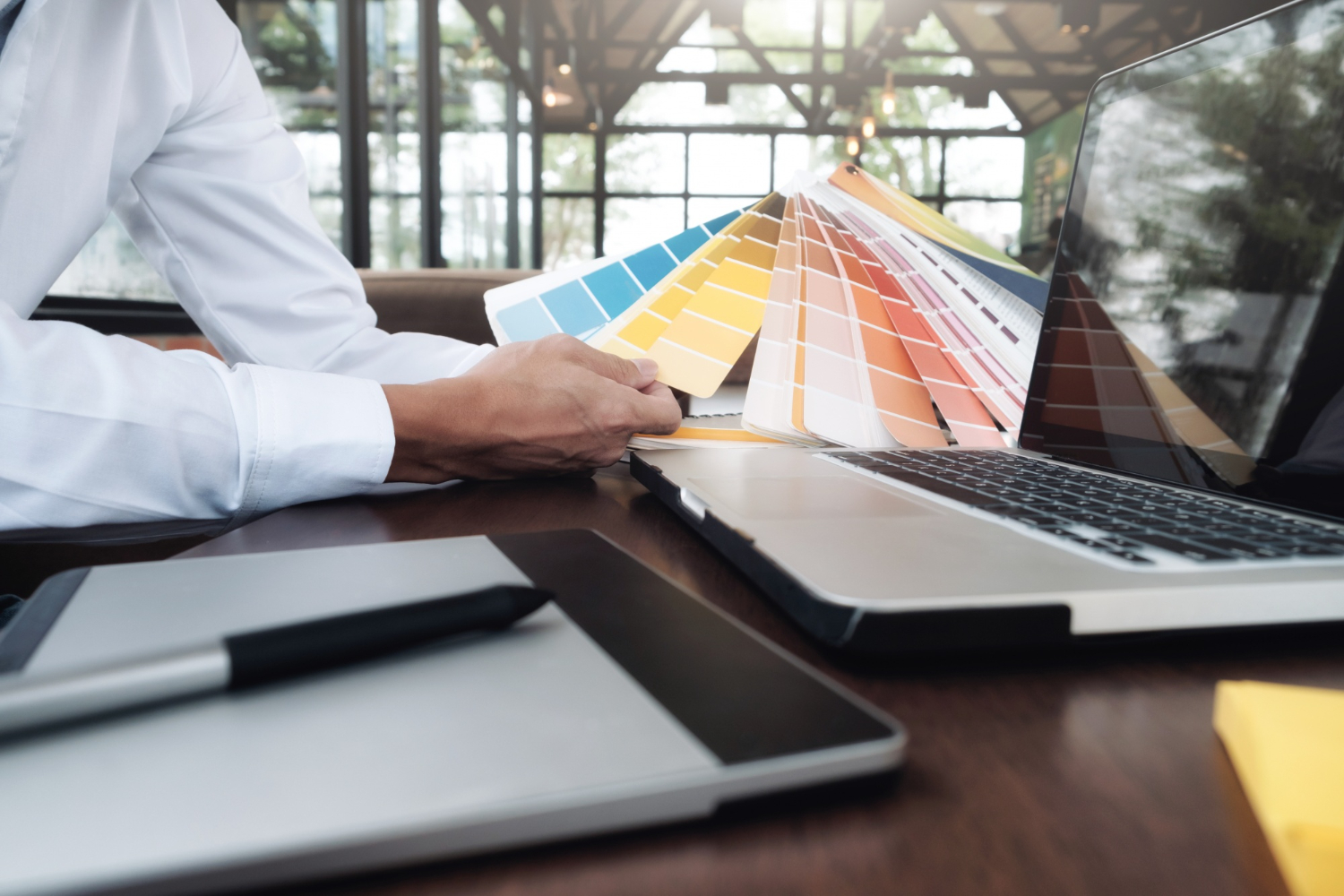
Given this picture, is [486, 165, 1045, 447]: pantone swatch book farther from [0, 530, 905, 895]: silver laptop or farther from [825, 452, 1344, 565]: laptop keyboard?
[0, 530, 905, 895]: silver laptop

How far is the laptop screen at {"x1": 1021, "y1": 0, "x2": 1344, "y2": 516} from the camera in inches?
15.1

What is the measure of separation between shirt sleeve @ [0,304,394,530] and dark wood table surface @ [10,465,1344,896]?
31cm

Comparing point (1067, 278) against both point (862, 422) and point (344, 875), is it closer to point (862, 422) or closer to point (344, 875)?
point (862, 422)

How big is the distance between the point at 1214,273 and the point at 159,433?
560 millimetres

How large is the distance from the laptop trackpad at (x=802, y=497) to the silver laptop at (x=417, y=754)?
15 cm

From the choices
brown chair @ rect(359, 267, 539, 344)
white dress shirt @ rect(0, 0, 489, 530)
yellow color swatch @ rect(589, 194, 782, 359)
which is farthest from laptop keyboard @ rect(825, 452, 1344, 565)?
brown chair @ rect(359, 267, 539, 344)

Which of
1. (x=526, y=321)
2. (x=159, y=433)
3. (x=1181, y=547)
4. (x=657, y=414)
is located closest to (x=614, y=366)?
(x=657, y=414)

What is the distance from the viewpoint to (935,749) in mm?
190

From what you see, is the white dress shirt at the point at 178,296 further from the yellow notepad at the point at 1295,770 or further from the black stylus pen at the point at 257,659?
the yellow notepad at the point at 1295,770

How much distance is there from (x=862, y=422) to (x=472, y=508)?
313mm

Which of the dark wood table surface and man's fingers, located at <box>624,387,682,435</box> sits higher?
man's fingers, located at <box>624,387,682,435</box>

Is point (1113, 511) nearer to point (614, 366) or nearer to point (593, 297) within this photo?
point (614, 366)

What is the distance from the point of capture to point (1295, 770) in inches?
5.8

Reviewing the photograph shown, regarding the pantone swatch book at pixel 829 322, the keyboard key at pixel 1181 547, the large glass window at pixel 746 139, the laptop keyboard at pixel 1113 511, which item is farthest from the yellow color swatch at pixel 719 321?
the large glass window at pixel 746 139
